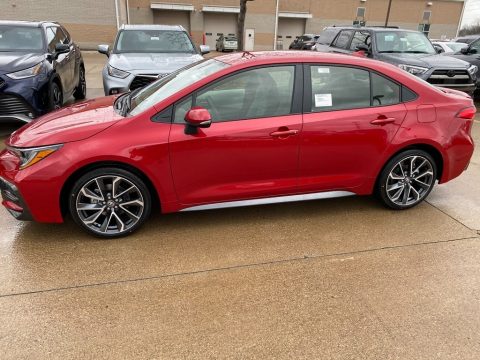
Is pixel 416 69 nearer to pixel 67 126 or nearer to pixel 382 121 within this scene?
pixel 382 121

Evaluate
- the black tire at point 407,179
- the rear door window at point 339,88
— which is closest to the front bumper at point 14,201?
the rear door window at point 339,88

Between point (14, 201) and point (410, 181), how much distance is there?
3748 mm

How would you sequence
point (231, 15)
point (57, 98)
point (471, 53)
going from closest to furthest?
1. point (57, 98)
2. point (471, 53)
3. point (231, 15)

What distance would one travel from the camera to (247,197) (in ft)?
12.0

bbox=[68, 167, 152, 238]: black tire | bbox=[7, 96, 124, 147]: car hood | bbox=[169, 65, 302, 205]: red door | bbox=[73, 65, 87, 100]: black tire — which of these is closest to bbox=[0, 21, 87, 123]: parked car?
bbox=[73, 65, 87, 100]: black tire

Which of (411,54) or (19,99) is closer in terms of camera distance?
(19,99)

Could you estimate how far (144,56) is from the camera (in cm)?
737

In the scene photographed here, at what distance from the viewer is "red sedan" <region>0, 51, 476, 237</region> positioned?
3.23 meters

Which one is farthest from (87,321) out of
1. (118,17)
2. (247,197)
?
(118,17)

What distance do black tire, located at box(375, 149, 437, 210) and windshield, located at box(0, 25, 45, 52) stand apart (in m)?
6.25

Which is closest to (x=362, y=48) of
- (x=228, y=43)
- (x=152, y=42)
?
(x=152, y=42)

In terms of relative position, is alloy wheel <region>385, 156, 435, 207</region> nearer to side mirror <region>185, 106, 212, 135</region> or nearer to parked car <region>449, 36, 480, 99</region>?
side mirror <region>185, 106, 212, 135</region>

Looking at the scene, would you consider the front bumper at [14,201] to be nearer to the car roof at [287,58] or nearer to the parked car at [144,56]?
the car roof at [287,58]

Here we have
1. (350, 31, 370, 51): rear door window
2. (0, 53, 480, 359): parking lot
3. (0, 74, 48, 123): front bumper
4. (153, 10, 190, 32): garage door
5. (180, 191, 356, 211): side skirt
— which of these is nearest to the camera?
(0, 53, 480, 359): parking lot
